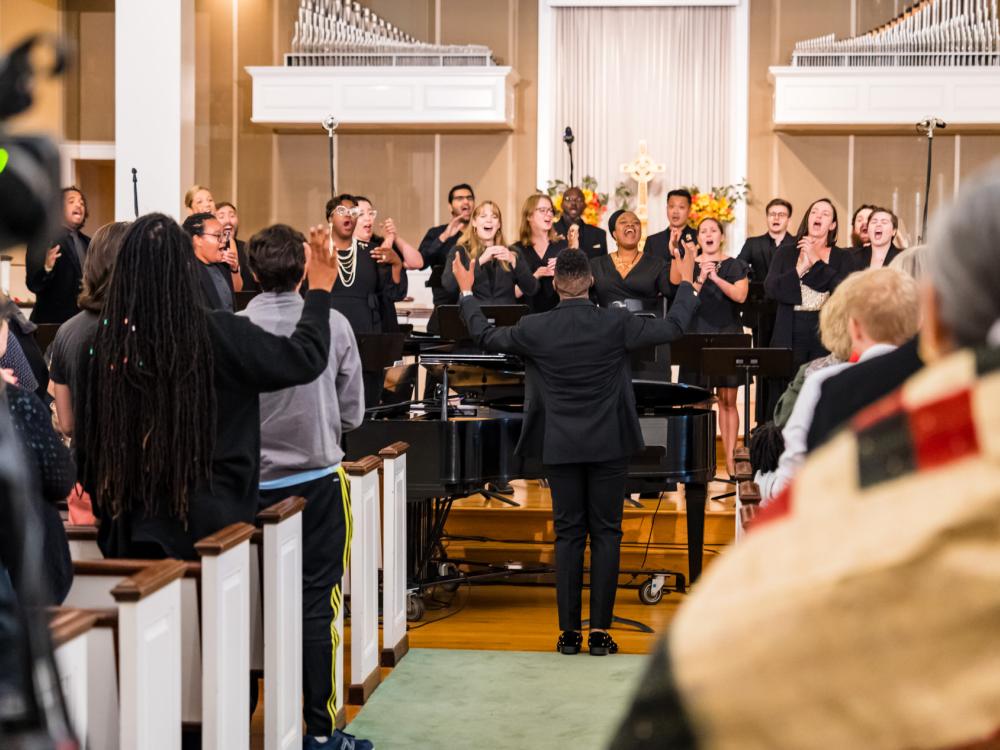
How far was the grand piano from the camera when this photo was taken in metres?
5.84

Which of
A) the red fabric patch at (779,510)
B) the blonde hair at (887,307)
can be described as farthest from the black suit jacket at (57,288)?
the red fabric patch at (779,510)

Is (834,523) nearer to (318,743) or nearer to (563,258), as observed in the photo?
(318,743)

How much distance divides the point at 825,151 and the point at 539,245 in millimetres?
5419

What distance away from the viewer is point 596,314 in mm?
5520

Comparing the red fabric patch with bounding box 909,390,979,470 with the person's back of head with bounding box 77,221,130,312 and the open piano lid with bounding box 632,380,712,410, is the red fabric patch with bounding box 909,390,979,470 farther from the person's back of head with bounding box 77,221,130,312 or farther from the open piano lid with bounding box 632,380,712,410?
the open piano lid with bounding box 632,380,712,410

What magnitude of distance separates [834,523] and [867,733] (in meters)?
0.12

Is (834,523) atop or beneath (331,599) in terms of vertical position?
atop

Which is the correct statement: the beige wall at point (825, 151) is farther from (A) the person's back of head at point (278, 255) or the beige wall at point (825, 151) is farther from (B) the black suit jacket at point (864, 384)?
(B) the black suit jacket at point (864, 384)

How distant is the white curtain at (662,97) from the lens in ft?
42.3

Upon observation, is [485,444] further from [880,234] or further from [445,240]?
[445,240]

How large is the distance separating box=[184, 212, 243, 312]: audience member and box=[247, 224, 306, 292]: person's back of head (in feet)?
0.85

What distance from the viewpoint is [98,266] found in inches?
145

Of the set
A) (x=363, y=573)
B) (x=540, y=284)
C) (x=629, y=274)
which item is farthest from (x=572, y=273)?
(x=540, y=284)

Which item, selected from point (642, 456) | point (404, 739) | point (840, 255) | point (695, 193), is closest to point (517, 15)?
point (695, 193)
